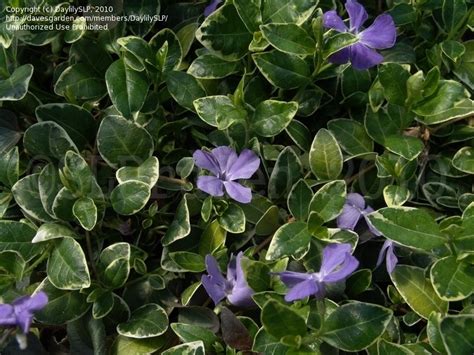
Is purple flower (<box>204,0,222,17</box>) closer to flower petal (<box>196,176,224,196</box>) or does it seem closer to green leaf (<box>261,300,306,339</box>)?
flower petal (<box>196,176,224,196</box>)

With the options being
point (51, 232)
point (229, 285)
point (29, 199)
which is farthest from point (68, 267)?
point (229, 285)

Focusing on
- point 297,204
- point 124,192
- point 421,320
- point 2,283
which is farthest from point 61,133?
point 421,320

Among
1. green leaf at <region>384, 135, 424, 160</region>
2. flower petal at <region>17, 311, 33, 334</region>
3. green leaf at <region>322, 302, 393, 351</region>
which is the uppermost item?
green leaf at <region>384, 135, 424, 160</region>

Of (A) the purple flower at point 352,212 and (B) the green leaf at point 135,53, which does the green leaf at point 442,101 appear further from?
(B) the green leaf at point 135,53

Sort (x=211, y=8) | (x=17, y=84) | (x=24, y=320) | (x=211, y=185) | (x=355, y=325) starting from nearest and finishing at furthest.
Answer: (x=24, y=320), (x=355, y=325), (x=211, y=185), (x=17, y=84), (x=211, y=8)

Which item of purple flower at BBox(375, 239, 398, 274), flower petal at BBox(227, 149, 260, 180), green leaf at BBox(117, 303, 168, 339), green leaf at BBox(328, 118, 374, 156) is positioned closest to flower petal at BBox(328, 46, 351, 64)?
green leaf at BBox(328, 118, 374, 156)

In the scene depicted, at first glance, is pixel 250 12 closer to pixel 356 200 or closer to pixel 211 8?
pixel 211 8
